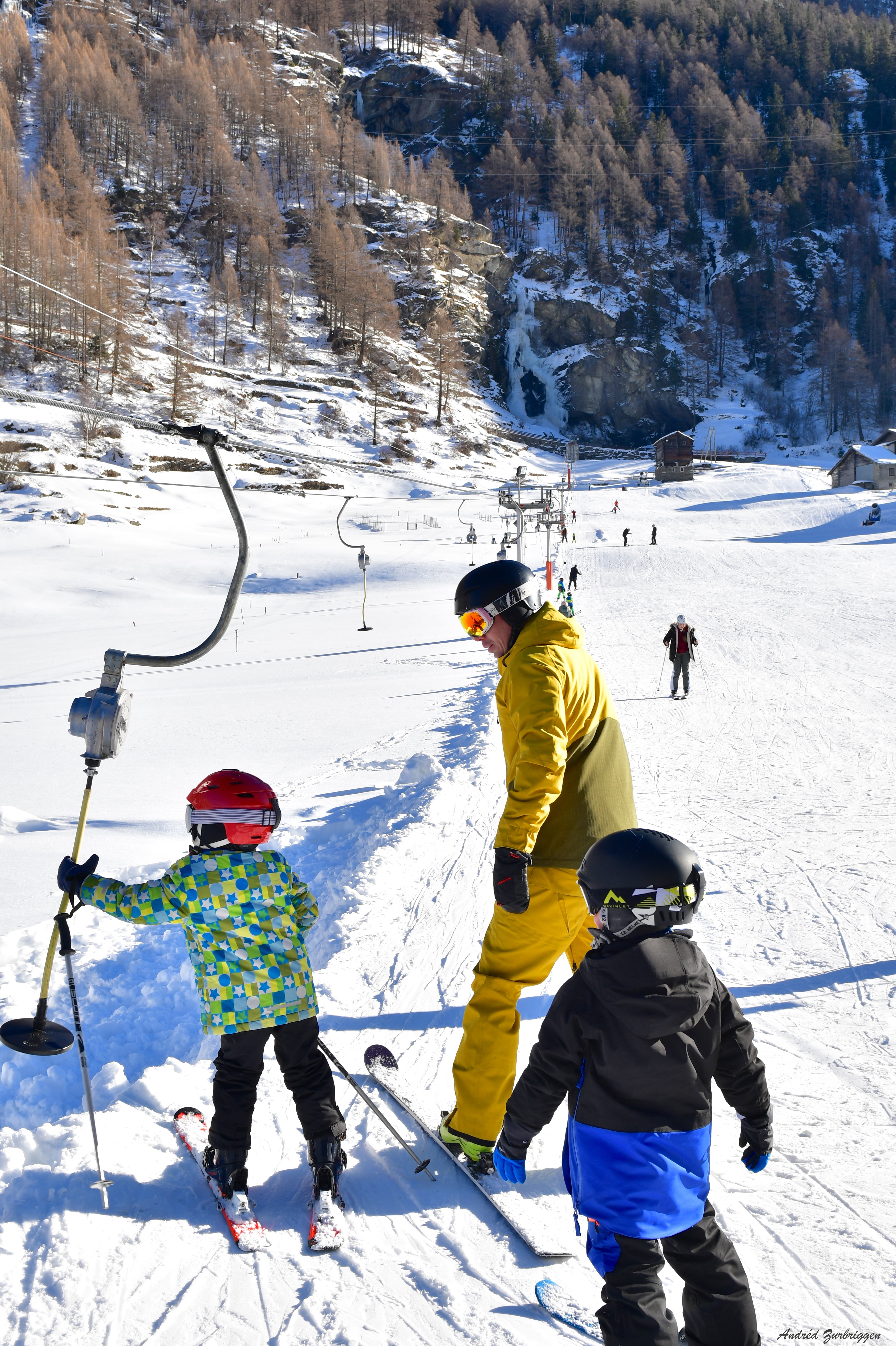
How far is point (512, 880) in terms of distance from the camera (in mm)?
2365

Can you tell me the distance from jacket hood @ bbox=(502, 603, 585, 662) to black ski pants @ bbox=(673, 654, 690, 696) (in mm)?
8420

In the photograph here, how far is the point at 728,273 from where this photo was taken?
106 metres

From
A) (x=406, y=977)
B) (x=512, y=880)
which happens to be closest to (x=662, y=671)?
(x=406, y=977)

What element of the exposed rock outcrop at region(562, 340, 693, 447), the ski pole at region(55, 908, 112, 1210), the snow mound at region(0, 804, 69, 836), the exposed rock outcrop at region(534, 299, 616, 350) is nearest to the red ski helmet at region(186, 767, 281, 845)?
the ski pole at region(55, 908, 112, 1210)

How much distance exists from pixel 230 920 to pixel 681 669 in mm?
9635

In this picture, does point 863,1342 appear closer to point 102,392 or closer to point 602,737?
point 602,737

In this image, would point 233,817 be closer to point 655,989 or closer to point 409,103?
point 655,989

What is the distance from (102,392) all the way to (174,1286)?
178 ft

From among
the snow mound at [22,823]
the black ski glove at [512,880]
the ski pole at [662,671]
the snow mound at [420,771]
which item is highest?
the black ski glove at [512,880]

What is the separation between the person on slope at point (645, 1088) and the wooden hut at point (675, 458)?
6138 centimetres

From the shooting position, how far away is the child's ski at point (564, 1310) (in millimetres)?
2092

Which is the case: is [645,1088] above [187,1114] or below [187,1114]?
above

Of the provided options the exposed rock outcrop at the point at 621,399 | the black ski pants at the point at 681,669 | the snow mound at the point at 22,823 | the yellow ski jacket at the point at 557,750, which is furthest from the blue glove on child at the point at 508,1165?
the exposed rock outcrop at the point at 621,399

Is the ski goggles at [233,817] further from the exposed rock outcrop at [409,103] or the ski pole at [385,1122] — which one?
the exposed rock outcrop at [409,103]
